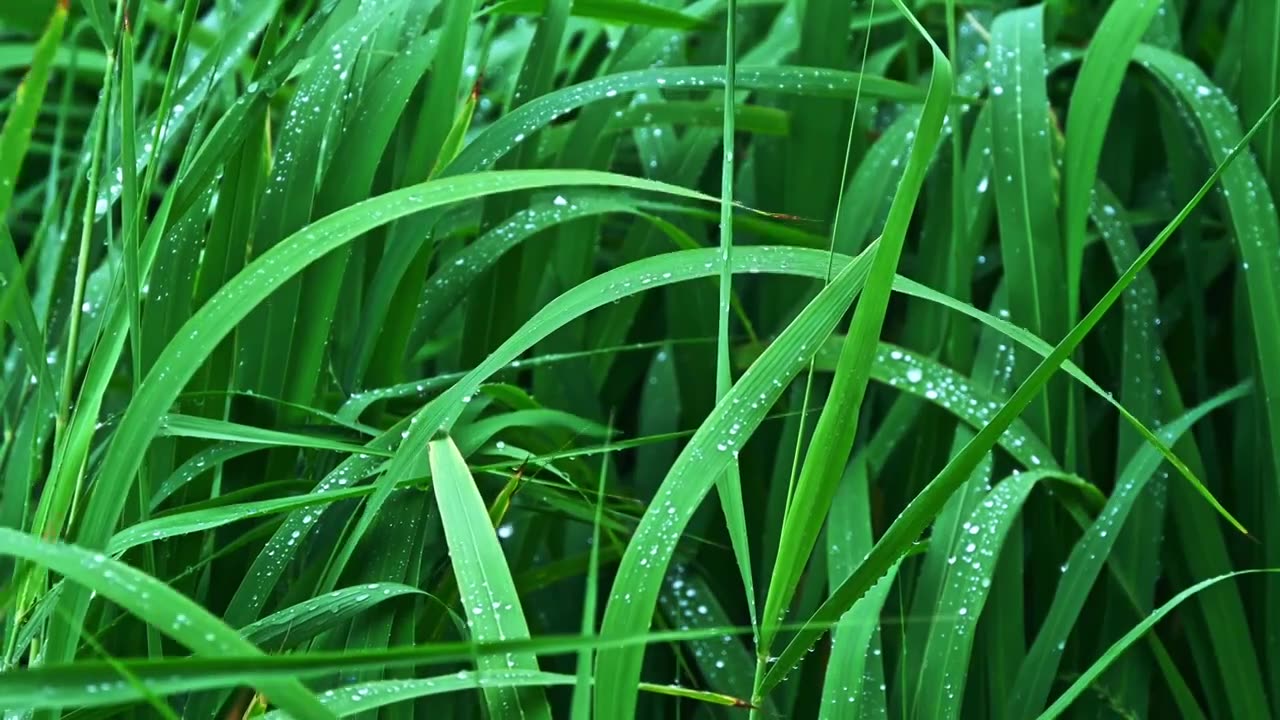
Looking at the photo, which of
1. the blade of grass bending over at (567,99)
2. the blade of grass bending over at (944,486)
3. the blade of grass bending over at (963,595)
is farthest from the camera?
the blade of grass bending over at (567,99)

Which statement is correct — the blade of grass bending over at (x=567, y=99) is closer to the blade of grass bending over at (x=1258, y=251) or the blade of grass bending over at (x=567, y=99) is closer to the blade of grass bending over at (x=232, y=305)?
the blade of grass bending over at (x=232, y=305)

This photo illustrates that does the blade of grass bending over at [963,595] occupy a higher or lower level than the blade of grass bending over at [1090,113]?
lower

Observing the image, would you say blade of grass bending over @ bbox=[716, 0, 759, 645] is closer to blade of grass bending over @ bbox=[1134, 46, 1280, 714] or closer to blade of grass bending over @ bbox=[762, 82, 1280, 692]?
blade of grass bending over @ bbox=[762, 82, 1280, 692]

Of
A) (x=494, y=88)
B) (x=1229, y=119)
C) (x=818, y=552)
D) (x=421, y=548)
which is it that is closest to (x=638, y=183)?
(x=421, y=548)

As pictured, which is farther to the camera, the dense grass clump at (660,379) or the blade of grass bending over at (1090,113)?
the blade of grass bending over at (1090,113)

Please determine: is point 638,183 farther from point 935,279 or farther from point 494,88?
point 494,88

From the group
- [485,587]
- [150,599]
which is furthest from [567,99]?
[150,599]

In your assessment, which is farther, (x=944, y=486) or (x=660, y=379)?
(x=660, y=379)

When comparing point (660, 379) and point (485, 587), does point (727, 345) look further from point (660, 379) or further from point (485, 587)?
point (660, 379)

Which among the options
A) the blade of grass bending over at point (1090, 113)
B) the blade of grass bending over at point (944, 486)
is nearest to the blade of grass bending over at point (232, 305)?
the blade of grass bending over at point (944, 486)
